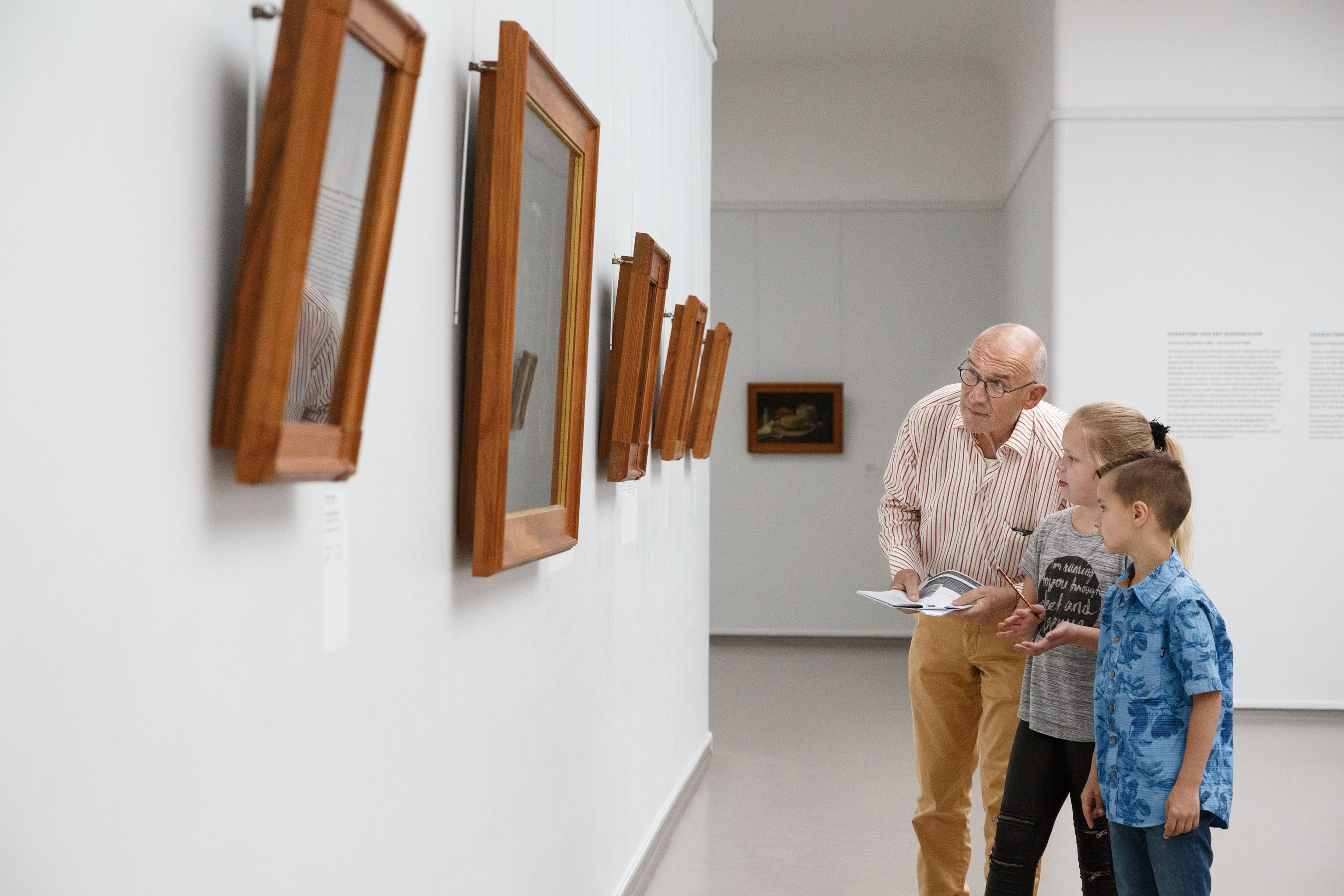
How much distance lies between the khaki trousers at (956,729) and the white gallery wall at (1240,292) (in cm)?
536

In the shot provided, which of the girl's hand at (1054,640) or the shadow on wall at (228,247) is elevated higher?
the shadow on wall at (228,247)

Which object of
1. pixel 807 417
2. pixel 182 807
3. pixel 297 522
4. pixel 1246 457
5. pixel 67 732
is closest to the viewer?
pixel 67 732

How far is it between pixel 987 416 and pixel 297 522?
3001 mm

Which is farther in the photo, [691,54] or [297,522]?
[691,54]

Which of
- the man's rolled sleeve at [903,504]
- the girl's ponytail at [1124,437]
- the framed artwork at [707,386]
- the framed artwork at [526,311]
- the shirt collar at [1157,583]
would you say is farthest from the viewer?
the framed artwork at [707,386]

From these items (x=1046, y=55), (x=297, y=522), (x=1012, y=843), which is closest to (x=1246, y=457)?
(x=1046, y=55)

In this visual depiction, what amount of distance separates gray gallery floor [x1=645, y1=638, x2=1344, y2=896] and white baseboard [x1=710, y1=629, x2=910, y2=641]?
2.40 meters

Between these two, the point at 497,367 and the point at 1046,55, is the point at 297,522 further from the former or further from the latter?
the point at 1046,55


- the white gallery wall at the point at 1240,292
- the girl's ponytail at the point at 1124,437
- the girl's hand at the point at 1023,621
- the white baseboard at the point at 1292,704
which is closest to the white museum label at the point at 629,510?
the girl's hand at the point at 1023,621

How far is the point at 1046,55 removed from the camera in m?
9.71

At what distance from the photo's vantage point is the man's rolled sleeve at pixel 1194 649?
3043 millimetres

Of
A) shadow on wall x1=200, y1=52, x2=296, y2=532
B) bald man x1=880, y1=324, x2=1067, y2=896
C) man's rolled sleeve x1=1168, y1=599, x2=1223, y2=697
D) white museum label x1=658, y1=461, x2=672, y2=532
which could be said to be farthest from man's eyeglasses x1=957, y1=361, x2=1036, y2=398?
shadow on wall x1=200, y1=52, x2=296, y2=532

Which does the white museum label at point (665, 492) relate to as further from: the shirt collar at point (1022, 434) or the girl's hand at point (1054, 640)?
the girl's hand at point (1054, 640)

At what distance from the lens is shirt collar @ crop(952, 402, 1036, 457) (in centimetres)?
432
